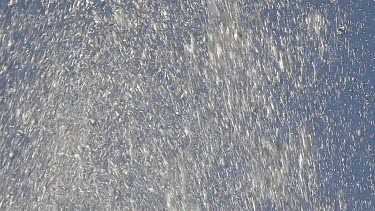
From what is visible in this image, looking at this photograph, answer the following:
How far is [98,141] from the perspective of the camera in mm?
1367

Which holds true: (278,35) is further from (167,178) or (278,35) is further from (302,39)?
(167,178)

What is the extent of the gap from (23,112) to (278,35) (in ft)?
1.42

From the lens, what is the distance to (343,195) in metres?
1.42

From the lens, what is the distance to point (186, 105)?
1.39 metres

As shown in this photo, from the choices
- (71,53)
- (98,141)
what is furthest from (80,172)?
(71,53)

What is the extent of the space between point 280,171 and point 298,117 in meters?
0.09

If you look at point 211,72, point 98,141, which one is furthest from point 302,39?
point 98,141

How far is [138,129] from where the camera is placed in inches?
54.2

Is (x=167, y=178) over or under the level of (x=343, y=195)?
over

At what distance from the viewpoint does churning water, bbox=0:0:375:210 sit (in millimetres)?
1357

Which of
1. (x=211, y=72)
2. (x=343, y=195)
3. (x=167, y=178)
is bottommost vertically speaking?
(x=343, y=195)

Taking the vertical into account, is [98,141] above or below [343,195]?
above

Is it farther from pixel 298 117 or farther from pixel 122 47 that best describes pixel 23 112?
pixel 298 117

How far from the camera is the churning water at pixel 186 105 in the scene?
136 centimetres
